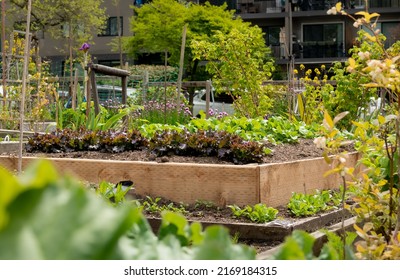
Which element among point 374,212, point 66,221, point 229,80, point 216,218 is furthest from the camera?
point 229,80

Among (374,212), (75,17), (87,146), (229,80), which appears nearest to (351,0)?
(75,17)

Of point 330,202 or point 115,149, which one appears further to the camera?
point 115,149

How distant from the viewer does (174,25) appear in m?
45.3

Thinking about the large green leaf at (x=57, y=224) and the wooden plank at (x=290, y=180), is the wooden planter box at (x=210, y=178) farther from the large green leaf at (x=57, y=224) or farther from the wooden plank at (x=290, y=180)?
the large green leaf at (x=57, y=224)

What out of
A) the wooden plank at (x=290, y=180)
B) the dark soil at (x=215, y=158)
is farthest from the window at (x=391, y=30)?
the wooden plank at (x=290, y=180)

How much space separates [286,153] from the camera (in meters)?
8.31

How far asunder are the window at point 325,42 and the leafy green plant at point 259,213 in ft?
138

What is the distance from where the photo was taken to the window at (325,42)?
48222 millimetres

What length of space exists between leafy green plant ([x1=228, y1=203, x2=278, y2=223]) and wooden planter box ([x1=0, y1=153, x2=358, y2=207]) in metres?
0.23

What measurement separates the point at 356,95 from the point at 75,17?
3224 centimetres

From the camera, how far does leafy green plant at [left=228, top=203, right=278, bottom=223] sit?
6484mm

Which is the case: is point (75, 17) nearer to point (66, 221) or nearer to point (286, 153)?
point (286, 153)

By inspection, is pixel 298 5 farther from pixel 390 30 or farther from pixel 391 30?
pixel 391 30
